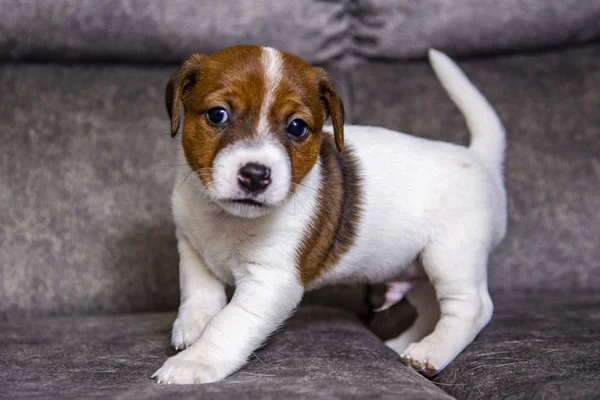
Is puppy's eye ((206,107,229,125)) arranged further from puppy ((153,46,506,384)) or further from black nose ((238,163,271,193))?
black nose ((238,163,271,193))

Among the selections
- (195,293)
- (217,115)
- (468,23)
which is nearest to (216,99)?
(217,115)

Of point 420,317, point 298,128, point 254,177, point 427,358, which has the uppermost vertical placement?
point 298,128

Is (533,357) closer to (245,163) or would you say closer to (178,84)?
(245,163)

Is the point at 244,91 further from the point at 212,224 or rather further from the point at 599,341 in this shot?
the point at 599,341

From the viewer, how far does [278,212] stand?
2.66m

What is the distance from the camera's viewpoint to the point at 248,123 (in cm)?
240

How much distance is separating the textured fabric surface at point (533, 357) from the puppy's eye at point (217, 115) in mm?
1256

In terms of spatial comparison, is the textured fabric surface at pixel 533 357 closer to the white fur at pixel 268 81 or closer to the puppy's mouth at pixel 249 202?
the puppy's mouth at pixel 249 202

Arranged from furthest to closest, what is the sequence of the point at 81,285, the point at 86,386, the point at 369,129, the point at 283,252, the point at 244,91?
the point at 81,285 < the point at 369,129 < the point at 283,252 < the point at 244,91 < the point at 86,386

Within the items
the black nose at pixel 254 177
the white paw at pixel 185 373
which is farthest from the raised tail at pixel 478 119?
the white paw at pixel 185 373

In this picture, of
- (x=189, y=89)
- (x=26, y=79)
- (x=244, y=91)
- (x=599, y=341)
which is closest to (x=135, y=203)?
(x=26, y=79)

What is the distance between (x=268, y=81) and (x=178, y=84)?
347 millimetres

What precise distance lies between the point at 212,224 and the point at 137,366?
0.58 meters

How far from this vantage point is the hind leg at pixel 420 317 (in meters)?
3.30
